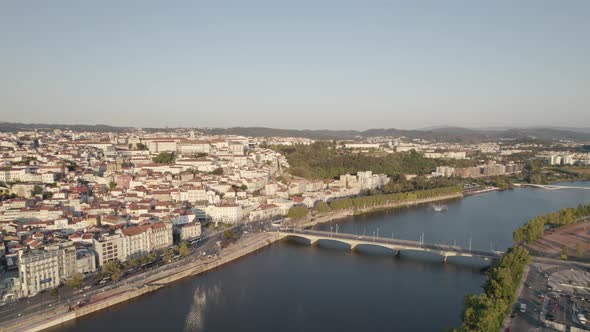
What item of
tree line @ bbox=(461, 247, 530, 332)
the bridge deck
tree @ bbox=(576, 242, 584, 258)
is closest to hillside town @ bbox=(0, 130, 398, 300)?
the bridge deck

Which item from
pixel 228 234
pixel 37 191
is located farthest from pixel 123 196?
pixel 228 234

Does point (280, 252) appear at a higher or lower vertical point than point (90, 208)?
lower

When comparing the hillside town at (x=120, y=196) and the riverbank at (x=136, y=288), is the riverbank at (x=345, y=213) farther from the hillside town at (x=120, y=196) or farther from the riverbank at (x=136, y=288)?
the riverbank at (x=136, y=288)

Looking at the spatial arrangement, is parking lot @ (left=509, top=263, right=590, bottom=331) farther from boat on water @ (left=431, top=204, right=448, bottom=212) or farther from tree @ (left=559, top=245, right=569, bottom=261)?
boat on water @ (left=431, top=204, right=448, bottom=212)

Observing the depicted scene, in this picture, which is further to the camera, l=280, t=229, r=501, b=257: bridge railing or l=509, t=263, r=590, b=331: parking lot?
l=280, t=229, r=501, b=257: bridge railing

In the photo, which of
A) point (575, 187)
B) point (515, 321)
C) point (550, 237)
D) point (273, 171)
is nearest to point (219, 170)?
point (273, 171)

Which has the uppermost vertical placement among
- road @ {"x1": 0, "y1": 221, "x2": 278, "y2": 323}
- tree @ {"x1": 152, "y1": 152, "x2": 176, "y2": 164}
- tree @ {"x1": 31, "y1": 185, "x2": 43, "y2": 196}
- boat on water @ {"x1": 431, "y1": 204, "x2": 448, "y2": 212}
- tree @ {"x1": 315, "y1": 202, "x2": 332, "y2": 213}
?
tree @ {"x1": 152, "y1": 152, "x2": 176, "y2": 164}

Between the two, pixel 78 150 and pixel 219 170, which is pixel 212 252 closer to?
pixel 219 170
